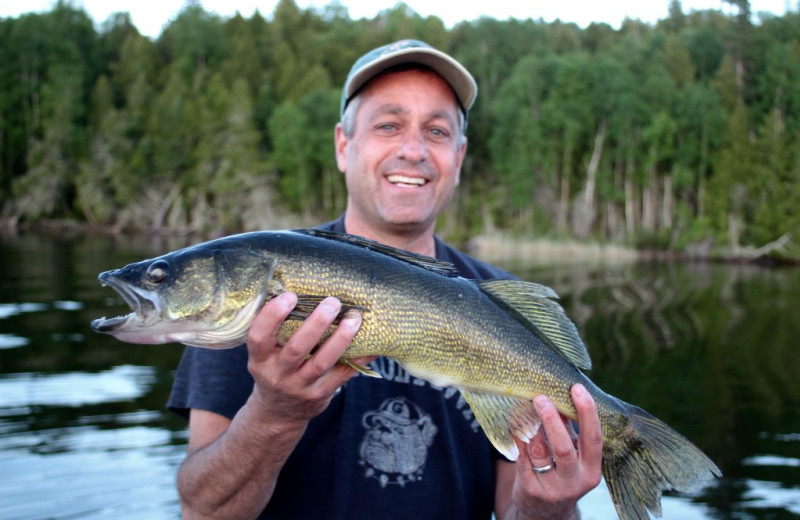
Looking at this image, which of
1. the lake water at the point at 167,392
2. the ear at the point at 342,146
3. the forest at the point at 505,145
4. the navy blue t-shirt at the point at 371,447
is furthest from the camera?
the forest at the point at 505,145

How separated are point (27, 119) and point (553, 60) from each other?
136 ft

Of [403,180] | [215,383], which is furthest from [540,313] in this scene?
[215,383]

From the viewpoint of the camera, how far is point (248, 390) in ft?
10.0

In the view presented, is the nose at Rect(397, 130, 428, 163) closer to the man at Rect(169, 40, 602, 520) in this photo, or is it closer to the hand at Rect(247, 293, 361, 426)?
the man at Rect(169, 40, 602, 520)

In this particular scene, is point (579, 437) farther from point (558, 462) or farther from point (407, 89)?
point (407, 89)

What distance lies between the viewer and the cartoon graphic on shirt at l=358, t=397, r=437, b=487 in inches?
118

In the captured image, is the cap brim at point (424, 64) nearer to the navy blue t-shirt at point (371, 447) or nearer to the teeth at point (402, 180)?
the teeth at point (402, 180)

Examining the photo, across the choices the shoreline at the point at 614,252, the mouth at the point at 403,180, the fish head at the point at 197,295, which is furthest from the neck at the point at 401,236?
the shoreline at the point at 614,252

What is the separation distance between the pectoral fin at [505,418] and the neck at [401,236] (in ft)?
3.66

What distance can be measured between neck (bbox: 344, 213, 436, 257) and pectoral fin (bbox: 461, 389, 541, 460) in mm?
1115

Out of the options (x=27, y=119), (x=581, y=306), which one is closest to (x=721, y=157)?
(x=581, y=306)

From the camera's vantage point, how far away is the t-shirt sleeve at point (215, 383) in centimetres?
298

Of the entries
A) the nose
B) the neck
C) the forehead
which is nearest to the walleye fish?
the neck

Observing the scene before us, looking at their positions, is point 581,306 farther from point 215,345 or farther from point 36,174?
point 36,174
